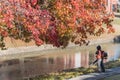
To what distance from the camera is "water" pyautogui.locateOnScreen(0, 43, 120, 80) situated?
3503cm

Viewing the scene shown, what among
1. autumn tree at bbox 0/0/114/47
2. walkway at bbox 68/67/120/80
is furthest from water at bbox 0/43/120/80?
autumn tree at bbox 0/0/114/47

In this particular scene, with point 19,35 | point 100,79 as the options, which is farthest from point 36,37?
point 100,79

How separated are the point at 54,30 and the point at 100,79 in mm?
4770

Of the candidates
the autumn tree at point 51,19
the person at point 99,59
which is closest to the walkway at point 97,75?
the person at point 99,59

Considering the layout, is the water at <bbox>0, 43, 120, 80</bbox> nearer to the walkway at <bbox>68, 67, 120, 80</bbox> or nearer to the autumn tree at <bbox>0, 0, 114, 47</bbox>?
the walkway at <bbox>68, 67, 120, 80</bbox>

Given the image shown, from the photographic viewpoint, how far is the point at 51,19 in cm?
1811

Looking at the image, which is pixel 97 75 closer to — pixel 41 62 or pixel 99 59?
pixel 99 59

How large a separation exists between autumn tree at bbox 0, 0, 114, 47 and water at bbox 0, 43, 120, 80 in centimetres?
1344

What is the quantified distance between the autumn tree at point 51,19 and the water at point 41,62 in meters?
13.4

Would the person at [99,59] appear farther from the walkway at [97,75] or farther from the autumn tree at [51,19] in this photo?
the autumn tree at [51,19]

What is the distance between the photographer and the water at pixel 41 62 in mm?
35031

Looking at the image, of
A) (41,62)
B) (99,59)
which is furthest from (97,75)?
(41,62)

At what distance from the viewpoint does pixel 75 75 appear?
22969mm

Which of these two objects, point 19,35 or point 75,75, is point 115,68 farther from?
point 19,35
